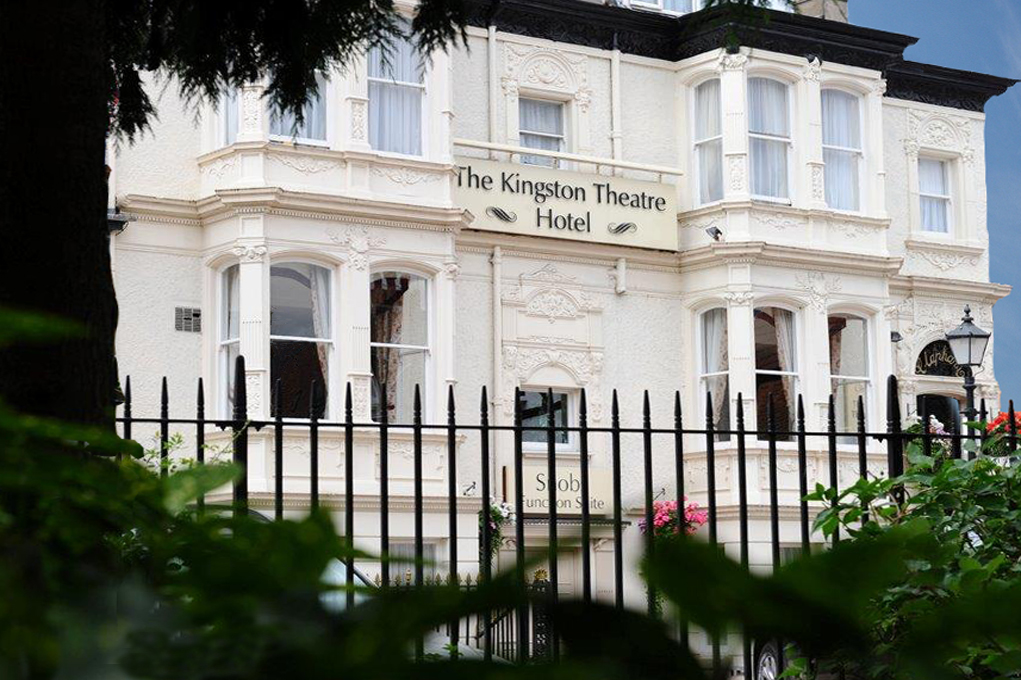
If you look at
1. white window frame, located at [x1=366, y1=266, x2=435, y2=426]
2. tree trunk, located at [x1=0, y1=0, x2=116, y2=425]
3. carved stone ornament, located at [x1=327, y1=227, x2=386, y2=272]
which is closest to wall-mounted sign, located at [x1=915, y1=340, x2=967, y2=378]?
white window frame, located at [x1=366, y1=266, x2=435, y2=426]

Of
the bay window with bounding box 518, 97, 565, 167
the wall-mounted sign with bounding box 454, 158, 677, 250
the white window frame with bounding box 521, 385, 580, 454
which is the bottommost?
the white window frame with bounding box 521, 385, 580, 454

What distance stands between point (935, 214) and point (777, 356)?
3.99 metres

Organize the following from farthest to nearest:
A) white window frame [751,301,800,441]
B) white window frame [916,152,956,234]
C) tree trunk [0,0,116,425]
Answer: white window frame [916,152,956,234], white window frame [751,301,800,441], tree trunk [0,0,116,425]

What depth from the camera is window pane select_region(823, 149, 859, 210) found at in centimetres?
2189

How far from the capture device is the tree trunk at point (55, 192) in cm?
276

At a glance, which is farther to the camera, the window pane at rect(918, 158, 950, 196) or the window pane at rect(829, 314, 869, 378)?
the window pane at rect(918, 158, 950, 196)

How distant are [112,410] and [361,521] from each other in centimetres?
1578

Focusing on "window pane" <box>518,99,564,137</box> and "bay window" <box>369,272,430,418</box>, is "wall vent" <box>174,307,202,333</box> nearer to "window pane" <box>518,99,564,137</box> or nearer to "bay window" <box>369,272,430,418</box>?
"bay window" <box>369,272,430,418</box>

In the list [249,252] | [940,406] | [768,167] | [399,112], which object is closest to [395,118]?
[399,112]

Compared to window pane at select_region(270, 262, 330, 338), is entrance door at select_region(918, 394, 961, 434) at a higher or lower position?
lower

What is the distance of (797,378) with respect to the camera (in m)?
21.2

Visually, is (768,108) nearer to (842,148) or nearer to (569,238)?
(842,148)

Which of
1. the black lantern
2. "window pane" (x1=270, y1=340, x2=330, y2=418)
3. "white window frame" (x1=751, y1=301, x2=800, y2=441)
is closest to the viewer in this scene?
the black lantern

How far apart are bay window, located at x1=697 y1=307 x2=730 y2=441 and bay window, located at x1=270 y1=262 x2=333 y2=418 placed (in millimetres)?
5364
